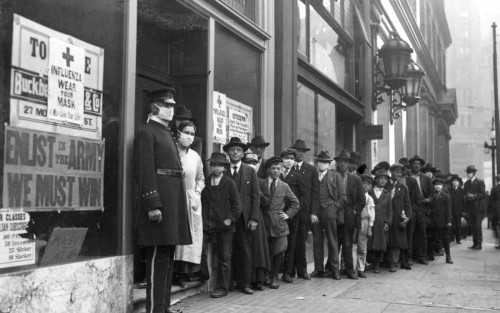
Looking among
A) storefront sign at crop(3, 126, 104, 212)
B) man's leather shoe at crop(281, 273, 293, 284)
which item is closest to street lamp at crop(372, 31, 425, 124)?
man's leather shoe at crop(281, 273, 293, 284)

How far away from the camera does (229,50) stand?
902cm

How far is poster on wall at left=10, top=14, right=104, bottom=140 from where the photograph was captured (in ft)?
16.0

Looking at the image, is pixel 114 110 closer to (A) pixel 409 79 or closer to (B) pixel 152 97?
(B) pixel 152 97

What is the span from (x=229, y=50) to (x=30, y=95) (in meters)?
4.42

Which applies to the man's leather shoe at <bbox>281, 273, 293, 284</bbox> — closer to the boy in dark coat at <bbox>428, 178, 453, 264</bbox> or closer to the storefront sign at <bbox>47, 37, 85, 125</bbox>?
the storefront sign at <bbox>47, 37, 85, 125</bbox>

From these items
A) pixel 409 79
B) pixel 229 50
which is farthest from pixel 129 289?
pixel 409 79

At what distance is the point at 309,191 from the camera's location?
29.5 feet

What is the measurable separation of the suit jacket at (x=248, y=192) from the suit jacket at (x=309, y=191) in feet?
4.82

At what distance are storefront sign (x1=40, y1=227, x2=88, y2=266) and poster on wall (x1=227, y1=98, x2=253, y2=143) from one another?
3624 millimetres

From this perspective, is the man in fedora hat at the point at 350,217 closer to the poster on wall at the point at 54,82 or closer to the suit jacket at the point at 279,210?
the suit jacket at the point at 279,210

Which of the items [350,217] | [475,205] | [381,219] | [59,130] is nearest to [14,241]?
[59,130]

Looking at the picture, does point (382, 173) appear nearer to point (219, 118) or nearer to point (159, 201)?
point (219, 118)

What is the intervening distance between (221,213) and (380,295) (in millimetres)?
2170

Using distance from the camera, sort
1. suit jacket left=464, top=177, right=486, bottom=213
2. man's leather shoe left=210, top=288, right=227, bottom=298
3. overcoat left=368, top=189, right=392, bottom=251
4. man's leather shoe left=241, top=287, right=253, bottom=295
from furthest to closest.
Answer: suit jacket left=464, top=177, right=486, bottom=213, overcoat left=368, top=189, right=392, bottom=251, man's leather shoe left=241, top=287, right=253, bottom=295, man's leather shoe left=210, top=288, right=227, bottom=298
